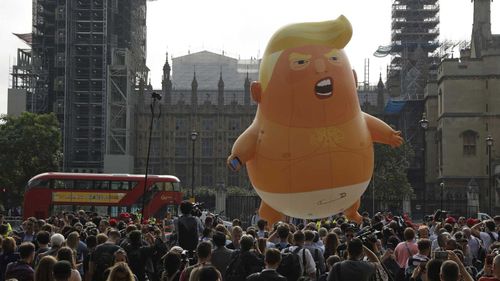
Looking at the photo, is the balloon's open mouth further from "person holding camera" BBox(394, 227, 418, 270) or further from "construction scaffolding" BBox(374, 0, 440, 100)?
"construction scaffolding" BBox(374, 0, 440, 100)

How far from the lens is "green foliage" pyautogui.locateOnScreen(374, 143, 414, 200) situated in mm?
57500

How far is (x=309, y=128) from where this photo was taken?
54.6 ft

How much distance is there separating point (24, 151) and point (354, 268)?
4593 cm

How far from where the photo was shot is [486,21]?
6681 centimetres

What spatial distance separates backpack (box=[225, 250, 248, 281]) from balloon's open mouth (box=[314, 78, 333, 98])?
7693mm

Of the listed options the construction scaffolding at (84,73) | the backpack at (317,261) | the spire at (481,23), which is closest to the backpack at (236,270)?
the backpack at (317,261)

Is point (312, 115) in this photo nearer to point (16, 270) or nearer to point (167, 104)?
point (16, 270)

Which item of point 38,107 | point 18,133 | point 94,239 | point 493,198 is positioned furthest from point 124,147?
point 94,239

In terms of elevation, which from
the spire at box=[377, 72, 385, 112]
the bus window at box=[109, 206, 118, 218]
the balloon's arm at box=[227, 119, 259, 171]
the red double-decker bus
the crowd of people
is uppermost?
the spire at box=[377, 72, 385, 112]

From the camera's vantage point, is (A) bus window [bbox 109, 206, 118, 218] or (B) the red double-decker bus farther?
(A) bus window [bbox 109, 206, 118, 218]

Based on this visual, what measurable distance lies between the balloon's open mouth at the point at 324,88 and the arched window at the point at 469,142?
4430cm

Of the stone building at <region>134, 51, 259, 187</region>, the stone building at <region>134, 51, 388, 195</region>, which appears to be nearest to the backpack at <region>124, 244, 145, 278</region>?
the stone building at <region>134, 51, 388, 195</region>

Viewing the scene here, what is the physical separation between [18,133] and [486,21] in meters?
38.7

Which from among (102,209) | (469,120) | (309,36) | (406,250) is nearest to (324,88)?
(309,36)
